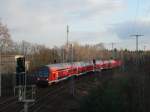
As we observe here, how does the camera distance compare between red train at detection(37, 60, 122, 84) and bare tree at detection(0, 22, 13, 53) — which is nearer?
red train at detection(37, 60, 122, 84)

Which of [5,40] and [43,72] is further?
[5,40]

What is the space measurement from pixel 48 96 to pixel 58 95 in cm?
136

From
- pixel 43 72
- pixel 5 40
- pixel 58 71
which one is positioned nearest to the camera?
pixel 43 72

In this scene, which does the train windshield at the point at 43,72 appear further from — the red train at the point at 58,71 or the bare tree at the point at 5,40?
the bare tree at the point at 5,40

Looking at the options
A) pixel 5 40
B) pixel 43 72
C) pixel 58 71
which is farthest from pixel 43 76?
pixel 5 40

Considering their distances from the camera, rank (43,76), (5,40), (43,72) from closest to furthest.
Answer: (43,76) < (43,72) < (5,40)

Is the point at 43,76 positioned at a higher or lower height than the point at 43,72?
lower

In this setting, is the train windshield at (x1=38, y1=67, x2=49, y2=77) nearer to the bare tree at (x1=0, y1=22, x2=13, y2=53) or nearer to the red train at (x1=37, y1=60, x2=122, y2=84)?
the red train at (x1=37, y1=60, x2=122, y2=84)

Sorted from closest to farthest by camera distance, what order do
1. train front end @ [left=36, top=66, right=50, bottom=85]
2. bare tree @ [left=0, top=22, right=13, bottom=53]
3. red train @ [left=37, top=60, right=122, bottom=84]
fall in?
train front end @ [left=36, top=66, right=50, bottom=85]
red train @ [left=37, top=60, right=122, bottom=84]
bare tree @ [left=0, top=22, right=13, bottom=53]

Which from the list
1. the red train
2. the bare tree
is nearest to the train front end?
the red train

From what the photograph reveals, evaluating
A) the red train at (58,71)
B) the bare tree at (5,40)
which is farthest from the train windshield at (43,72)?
the bare tree at (5,40)

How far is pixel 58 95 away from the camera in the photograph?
3831 cm

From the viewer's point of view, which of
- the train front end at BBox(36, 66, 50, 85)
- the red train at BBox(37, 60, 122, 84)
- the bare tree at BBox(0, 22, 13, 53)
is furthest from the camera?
the bare tree at BBox(0, 22, 13, 53)

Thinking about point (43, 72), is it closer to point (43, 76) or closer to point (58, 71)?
point (43, 76)
